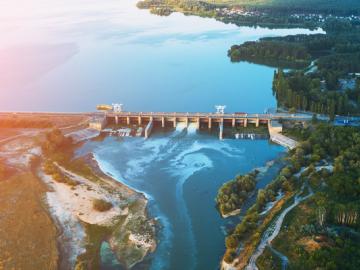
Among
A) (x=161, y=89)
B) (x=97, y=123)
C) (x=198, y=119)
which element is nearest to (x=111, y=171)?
(x=97, y=123)

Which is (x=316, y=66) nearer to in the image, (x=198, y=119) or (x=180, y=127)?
(x=198, y=119)

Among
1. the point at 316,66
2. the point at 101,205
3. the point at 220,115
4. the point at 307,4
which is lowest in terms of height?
the point at 101,205

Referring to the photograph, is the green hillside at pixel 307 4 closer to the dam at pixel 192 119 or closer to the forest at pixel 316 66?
the forest at pixel 316 66

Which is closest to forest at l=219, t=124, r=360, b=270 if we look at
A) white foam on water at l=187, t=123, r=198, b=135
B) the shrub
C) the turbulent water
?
the turbulent water

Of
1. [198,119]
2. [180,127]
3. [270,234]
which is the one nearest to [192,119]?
[198,119]

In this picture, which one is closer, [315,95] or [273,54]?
[315,95]

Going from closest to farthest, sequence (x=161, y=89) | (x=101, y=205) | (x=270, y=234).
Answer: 1. (x=270, y=234)
2. (x=101, y=205)
3. (x=161, y=89)

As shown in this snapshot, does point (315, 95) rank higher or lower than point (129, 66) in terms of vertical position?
lower

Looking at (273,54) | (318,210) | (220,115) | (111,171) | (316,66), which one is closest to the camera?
(318,210)
